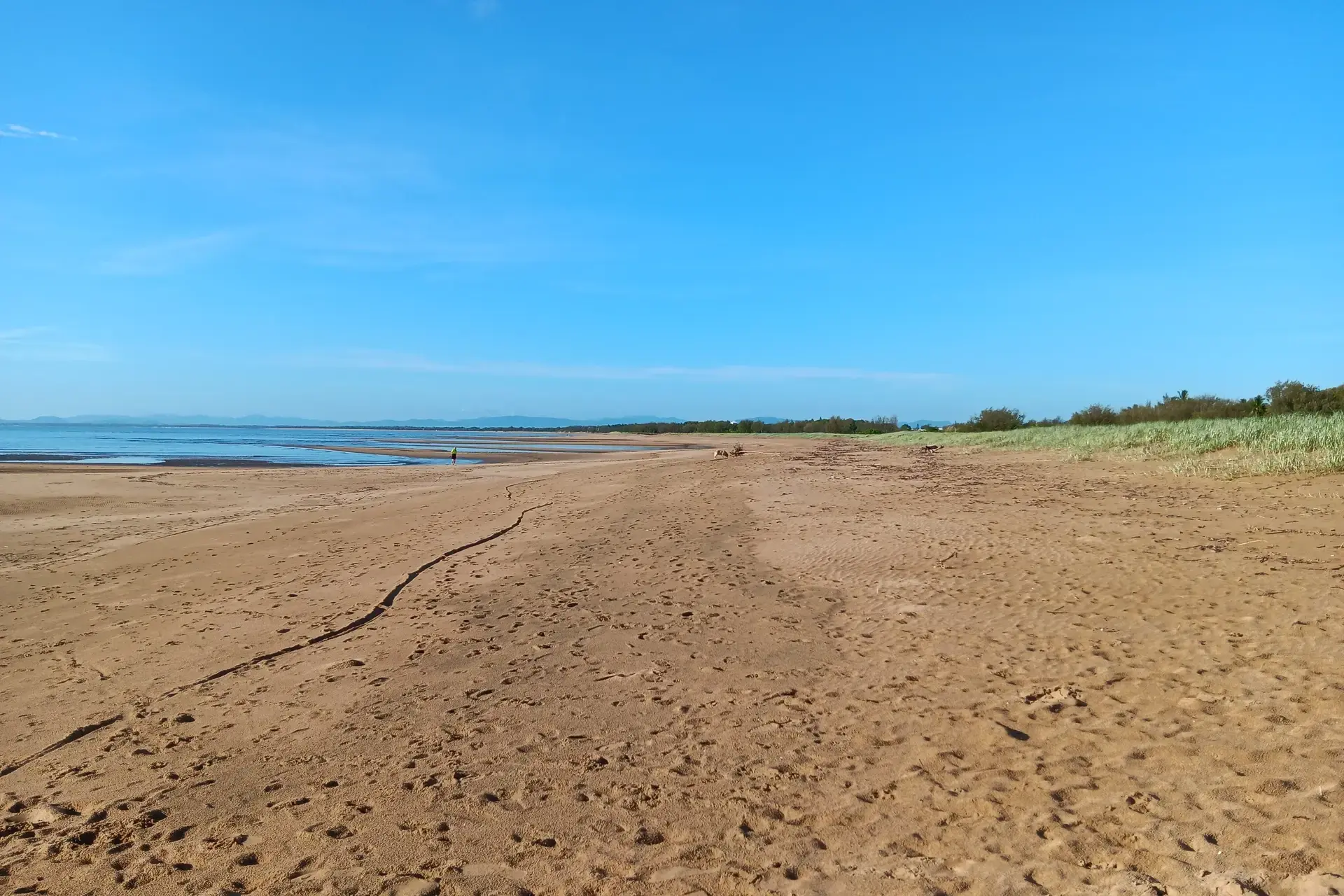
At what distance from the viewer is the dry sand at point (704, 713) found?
147 inches

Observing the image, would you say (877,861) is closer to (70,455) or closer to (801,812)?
(801,812)

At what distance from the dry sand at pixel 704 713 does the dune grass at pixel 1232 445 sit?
8.56 ft

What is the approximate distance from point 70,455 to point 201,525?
1308 inches

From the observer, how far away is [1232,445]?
63.0 ft

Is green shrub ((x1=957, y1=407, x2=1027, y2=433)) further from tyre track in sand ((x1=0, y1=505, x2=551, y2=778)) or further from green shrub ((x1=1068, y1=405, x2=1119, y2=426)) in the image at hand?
tyre track in sand ((x1=0, y1=505, x2=551, y2=778))

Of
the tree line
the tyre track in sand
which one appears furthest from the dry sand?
the tree line

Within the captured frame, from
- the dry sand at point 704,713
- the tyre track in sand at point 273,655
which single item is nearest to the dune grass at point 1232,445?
the dry sand at point 704,713

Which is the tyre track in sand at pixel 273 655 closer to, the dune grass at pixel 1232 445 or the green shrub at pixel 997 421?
the dune grass at pixel 1232 445

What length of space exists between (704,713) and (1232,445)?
1992 centimetres

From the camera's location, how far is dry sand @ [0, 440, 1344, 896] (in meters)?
3.73

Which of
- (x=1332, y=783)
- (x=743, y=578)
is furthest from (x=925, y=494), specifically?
(x=1332, y=783)

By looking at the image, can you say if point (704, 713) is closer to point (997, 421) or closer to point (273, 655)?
point (273, 655)

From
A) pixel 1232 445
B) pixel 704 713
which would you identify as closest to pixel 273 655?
pixel 704 713

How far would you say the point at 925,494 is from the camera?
1689cm
